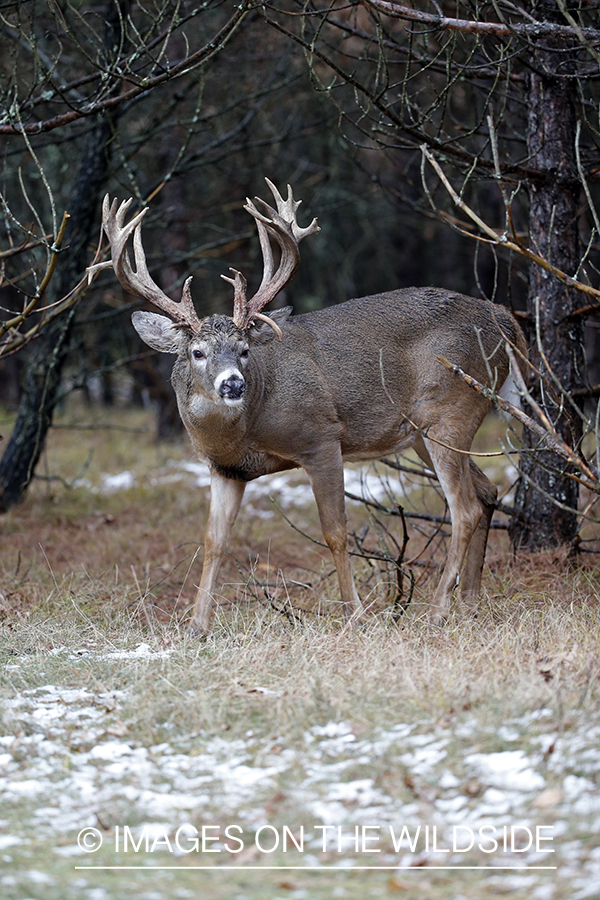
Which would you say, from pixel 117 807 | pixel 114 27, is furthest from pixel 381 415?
pixel 114 27

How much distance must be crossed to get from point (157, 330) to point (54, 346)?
135 inches

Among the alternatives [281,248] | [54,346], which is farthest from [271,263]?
[54,346]

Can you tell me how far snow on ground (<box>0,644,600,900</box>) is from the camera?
9.82 feet

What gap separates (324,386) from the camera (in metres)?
5.77

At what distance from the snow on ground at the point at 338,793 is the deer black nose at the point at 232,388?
1.78 metres

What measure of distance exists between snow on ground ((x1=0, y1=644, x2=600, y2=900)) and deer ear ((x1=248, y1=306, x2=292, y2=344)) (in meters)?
2.42

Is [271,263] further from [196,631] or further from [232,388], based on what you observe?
[196,631]

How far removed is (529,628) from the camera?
4852 millimetres

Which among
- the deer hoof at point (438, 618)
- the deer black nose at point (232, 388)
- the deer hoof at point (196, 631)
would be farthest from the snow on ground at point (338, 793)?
the deer black nose at point (232, 388)

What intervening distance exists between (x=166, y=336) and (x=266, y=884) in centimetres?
328

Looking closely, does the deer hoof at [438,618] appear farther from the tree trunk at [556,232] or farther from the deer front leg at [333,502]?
the tree trunk at [556,232]

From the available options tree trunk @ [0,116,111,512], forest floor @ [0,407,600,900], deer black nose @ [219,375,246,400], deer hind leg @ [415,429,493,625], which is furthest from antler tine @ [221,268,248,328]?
tree trunk @ [0,116,111,512]

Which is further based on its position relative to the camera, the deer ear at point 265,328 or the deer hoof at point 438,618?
the deer ear at point 265,328

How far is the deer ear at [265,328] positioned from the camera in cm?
550
